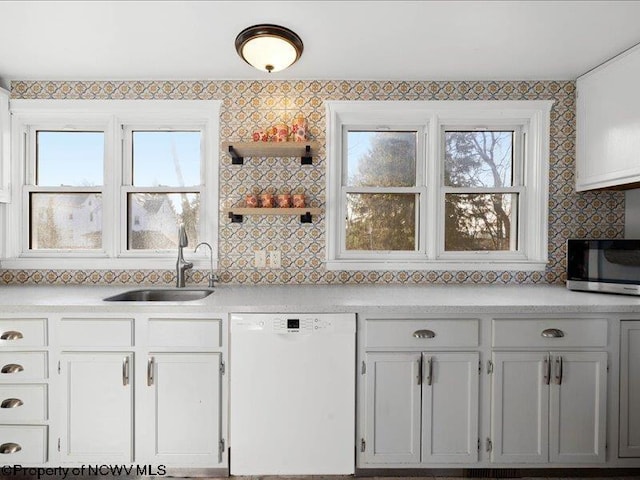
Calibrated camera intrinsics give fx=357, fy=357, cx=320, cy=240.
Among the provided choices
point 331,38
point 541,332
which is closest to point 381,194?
point 331,38

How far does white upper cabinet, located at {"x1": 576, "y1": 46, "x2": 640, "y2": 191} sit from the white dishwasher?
1851 millimetres

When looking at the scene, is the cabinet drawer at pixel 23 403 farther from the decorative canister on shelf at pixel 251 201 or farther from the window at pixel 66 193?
the decorative canister on shelf at pixel 251 201

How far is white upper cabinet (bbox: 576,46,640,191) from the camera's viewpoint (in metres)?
2.05

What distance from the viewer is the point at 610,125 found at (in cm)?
221

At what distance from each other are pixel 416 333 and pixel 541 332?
0.67 meters

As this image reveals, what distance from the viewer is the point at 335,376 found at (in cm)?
188

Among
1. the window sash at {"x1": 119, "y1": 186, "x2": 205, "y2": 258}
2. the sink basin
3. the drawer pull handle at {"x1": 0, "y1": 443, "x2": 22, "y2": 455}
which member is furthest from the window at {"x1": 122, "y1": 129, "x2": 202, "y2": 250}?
the drawer pull handle at {"x1": 0, "y1": 443, "x2": 22, "y2": 455}

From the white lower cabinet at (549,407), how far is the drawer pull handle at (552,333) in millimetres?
96

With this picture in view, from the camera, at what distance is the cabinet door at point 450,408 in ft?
6.23

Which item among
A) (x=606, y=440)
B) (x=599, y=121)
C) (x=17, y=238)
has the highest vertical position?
(x=599, y=121)

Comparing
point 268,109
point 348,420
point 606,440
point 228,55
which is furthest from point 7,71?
point 606,440

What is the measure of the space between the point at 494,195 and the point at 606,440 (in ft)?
5.22

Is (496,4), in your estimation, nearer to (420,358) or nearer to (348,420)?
(420,358)

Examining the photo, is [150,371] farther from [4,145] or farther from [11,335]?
[4,145]
